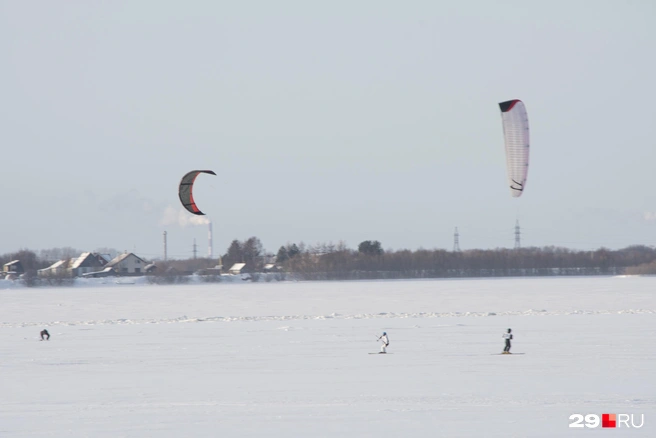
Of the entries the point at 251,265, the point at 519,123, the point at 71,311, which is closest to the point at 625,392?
the point at 519,123

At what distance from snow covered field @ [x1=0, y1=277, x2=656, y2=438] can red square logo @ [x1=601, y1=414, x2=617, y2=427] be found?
164mm

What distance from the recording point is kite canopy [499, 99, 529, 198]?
43.3 ft

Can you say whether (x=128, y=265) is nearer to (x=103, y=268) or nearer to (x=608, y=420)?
(x=103, y=268)

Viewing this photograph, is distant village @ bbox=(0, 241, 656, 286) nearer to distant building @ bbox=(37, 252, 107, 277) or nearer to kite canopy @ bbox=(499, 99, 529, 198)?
distant building @ bbox=(37, 252, 107, 277)

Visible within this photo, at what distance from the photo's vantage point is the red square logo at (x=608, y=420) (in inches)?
300

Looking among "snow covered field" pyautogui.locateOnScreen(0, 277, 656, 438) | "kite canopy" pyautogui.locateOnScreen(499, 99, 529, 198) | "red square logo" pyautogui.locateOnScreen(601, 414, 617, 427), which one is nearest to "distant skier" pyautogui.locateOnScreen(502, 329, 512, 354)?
"snow covered field" pyautogui.locateOnScreen(0, 277, 656, 438)

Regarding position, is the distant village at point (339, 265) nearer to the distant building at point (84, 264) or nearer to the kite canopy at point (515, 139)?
the distant building at point (84, 264)

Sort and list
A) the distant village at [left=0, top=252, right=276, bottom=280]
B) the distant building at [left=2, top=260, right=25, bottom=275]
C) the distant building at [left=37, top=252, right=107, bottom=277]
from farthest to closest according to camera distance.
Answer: the distant building at [left=2, top=260, right=25, bottom=275]
the distant building at [left=37, top=252, right=107, bottom=277]
the distant village at [left=0, top=252, right=276, bottom=280]

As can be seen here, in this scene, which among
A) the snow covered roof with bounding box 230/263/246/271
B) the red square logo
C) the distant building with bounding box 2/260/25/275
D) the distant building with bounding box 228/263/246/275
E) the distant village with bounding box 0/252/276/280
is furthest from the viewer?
the snow covered roof with bounding box 230/263/246/271

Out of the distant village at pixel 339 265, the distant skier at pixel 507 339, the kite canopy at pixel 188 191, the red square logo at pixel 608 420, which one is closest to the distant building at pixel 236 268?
the distant village at pixel 339 265

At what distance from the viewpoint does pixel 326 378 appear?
10.5 metres

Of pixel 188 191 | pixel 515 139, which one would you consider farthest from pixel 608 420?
pixel 188 191

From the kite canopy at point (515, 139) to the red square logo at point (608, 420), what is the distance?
18.6ft

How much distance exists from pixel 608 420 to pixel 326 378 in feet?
12.4
